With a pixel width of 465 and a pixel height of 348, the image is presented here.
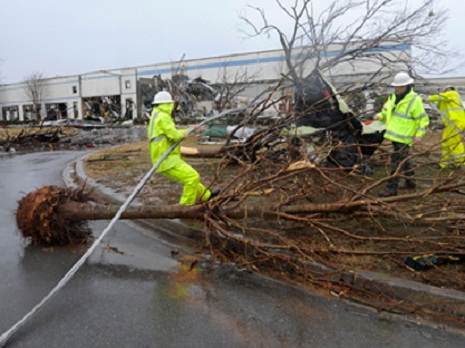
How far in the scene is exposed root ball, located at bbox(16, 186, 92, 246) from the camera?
376cm

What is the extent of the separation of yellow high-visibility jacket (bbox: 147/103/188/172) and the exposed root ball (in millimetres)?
1120

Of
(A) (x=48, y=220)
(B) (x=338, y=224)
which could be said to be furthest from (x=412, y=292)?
(A) (x=48, y=220)

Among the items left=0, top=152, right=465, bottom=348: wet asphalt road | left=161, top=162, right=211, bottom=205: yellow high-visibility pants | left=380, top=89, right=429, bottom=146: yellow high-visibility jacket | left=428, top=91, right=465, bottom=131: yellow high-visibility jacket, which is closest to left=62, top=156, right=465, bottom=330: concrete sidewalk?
left=0, top=152, right=465, bottom=348: wet asphalt road

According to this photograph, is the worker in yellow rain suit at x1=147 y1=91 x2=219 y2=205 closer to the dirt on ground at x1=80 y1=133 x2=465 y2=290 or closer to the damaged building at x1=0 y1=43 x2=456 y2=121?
the dirt on ground at x1=80 y1=133 x2=465 y2=290

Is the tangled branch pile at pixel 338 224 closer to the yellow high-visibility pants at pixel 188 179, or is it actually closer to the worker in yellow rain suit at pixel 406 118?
the yellow high-visibility pants at pixel 188 179

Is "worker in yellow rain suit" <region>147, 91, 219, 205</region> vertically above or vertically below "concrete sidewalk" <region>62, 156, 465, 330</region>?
above

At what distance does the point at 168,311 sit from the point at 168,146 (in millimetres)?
2494

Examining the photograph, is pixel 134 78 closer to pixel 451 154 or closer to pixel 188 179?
pixel 188 179

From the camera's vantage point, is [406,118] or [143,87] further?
[143,87]

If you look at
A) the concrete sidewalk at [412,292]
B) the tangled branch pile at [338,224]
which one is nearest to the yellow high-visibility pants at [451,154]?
the tangled branch pile at [338,224]

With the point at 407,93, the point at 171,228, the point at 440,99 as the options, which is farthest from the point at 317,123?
the point at 171,228

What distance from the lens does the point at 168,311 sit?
2.80 meters

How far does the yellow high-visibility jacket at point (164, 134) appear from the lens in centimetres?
463

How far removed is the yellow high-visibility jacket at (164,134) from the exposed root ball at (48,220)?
1120 millimetres
